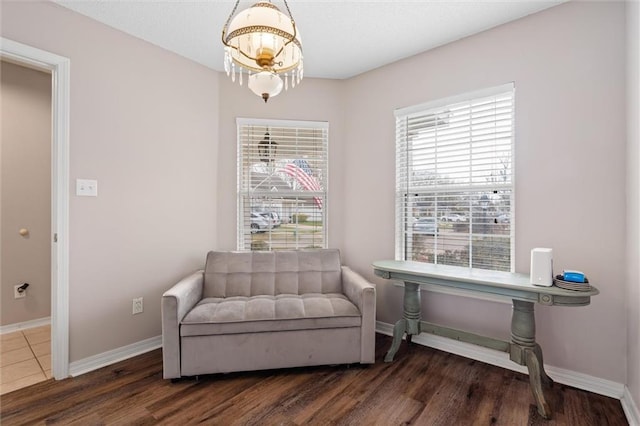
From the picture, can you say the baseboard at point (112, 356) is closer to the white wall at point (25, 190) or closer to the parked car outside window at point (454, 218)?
the white wall at point (25, 190)

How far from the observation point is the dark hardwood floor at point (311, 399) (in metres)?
1.68

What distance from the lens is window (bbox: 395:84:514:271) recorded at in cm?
226

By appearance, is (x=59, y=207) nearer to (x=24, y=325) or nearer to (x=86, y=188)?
(x=86, y=188)

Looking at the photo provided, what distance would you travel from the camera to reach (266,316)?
6.83 feet

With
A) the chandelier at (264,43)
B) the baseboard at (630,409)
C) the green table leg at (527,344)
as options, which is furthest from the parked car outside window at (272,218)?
the baseboard at (630,409)

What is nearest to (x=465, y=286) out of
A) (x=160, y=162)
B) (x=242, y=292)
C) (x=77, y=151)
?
(x=242, y=292)

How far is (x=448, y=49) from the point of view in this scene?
2.49 metres

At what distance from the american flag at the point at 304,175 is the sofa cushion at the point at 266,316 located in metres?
1.21

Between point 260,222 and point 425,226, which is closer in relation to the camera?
point 425,226

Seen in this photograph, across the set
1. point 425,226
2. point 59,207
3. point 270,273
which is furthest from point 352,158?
point 59,207

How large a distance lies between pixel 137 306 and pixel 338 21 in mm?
2762

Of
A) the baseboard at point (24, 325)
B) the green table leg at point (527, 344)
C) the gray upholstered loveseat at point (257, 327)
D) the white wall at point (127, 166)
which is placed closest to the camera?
the green table leg at point (527, 344)

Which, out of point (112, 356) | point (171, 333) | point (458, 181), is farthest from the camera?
point (458, 181)

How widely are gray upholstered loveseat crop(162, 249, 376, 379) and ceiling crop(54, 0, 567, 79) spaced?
197cm
